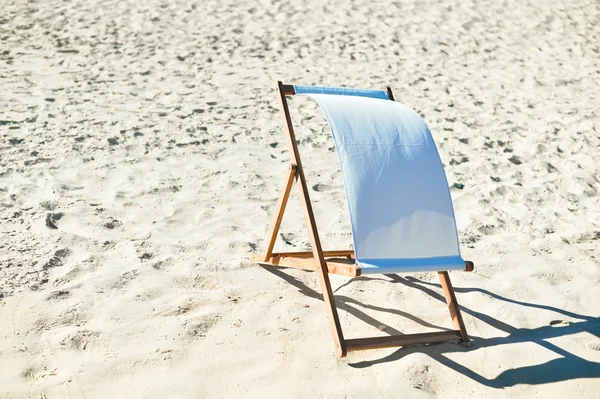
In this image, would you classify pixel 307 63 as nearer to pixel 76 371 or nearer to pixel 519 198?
pixel 519 198

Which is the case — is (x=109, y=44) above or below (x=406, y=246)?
below

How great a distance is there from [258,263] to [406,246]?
3.58 ft

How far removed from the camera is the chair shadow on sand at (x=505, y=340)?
9.86 ft

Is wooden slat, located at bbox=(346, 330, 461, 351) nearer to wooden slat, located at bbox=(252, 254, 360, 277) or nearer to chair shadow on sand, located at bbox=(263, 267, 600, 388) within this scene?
chair shadow on sand, located at bbox=(263, 267, 600, 388)

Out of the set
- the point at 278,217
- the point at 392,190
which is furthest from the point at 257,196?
the point at 392,190

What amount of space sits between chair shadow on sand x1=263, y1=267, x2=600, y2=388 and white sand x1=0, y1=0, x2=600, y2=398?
0.5 inches

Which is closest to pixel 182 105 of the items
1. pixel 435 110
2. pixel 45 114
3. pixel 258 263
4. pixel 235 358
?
pixel 45 114

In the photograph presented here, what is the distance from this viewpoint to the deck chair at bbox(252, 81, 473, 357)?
3.08 m

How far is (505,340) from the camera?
331cm

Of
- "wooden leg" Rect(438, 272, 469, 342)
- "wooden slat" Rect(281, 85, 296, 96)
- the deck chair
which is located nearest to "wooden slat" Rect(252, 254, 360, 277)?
the deck chair

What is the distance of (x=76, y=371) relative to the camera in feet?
9.37

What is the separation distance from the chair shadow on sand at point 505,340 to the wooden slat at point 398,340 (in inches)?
1.6

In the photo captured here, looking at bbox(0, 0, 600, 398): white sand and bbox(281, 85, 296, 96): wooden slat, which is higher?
bbox(281, 85, 296, 96): wooden slat

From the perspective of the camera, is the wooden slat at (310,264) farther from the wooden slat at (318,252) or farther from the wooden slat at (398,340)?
the wooden slat at (398,340)
